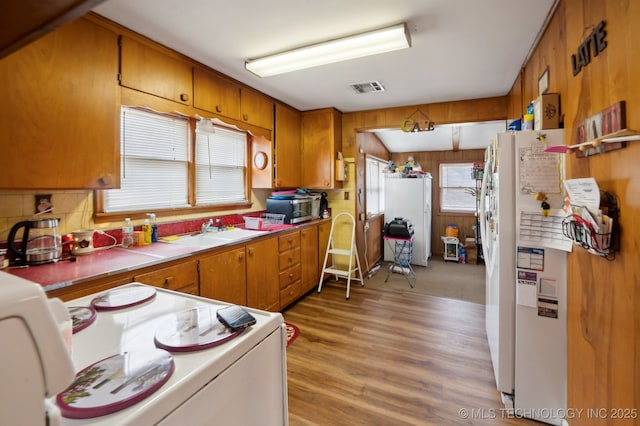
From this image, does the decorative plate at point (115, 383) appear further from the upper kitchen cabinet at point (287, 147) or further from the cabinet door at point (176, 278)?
the upper kitchen cabinet at point (287, 147)

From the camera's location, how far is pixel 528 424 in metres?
1.74

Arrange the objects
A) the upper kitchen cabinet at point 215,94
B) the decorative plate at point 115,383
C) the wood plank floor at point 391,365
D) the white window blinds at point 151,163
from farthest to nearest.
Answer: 1. the upper kitchen cabinet at point 215,94
2. the white window blinds at point 151,163
3. the wood plank floor at point 391,365
4. the decorative plate at point 115,383

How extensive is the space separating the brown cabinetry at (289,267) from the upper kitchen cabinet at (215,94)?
1414 millimetres

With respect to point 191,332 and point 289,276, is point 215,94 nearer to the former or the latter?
point 289,276

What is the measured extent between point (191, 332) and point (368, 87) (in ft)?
9.96

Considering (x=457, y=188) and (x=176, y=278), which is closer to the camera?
(x=176, y=278)

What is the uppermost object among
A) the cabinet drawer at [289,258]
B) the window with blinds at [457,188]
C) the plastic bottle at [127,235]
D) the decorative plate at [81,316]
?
the window with blinds at [457,188]

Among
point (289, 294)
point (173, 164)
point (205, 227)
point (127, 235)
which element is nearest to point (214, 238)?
point (205, 227)

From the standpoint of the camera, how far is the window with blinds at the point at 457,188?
19.5 ft

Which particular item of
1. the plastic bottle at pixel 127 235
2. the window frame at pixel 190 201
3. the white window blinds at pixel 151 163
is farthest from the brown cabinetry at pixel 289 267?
the plastic bottle at pixel 127 235

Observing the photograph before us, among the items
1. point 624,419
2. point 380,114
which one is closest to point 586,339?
point 624,419

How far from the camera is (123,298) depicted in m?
1.18

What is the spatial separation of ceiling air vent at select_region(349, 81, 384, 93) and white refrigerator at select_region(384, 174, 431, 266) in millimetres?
2500

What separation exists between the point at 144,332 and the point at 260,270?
76.4 inches
